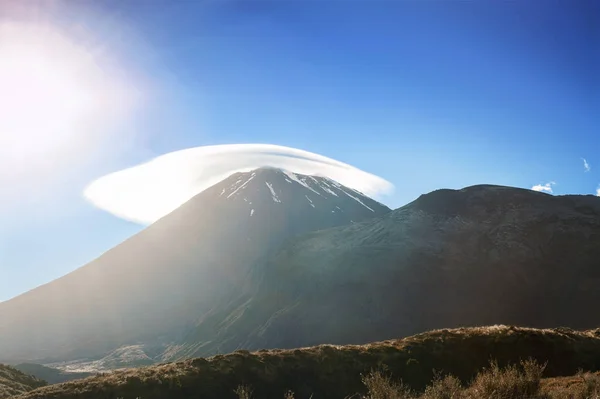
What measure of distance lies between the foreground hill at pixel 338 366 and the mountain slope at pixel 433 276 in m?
94.7

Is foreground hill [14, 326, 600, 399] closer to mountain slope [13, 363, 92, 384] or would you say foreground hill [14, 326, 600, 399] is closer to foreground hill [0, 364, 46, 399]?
foreground hill [0, 364, 46, 399]

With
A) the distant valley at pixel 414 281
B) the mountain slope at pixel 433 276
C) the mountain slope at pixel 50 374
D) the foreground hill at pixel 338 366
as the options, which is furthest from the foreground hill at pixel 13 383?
the mountain slope at pixel 50 374

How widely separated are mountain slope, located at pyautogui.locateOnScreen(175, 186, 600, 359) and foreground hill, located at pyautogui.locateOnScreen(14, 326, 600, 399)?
94719 mm

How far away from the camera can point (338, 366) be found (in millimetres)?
25766

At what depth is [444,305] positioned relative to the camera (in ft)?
424

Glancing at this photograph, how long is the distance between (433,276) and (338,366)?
122 metres

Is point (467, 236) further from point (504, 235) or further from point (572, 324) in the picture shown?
point (572, 324)

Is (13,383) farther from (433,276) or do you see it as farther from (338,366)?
(433,276)

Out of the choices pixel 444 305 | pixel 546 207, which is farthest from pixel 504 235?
pixel 444 305

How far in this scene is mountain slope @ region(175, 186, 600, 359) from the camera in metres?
124

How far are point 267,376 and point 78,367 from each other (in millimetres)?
153830

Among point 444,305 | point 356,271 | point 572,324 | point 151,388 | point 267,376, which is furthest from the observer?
point 356,271

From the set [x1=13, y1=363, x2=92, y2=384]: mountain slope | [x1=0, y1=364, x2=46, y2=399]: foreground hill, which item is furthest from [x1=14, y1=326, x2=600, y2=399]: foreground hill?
[x1=13, y1=363, x2=92, y2=384]: mountain slope

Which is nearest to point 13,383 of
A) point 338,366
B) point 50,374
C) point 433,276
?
point 338,366
